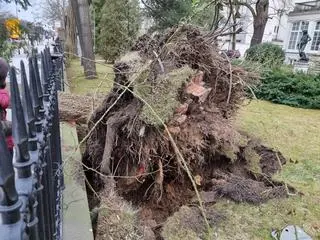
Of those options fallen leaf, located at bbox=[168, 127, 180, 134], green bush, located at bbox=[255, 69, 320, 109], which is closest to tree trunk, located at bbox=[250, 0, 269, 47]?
green bush, located at bbox=[255, 69, 320, 109]

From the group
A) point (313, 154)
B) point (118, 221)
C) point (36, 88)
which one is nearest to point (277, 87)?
point (313, 154)

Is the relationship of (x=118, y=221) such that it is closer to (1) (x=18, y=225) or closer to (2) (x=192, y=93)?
(2) (x=192, y=93)

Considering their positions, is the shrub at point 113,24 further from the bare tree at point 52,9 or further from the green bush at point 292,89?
the bare tree at point 52,9

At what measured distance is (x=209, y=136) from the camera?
358 centimetres

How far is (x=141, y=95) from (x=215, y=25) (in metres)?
1.82

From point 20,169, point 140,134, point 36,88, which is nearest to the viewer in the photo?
point 20,169

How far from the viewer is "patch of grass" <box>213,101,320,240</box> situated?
2965 millimetres

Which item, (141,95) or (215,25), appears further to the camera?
(215,25)

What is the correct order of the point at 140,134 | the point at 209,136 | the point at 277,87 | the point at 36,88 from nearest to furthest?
the point at 36,88
the point at 140,134
the point at 209,136
the point at 277,87

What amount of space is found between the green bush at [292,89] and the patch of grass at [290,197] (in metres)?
2.74

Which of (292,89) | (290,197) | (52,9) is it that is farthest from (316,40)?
(52,9)

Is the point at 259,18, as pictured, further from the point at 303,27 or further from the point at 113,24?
the point at 303,27

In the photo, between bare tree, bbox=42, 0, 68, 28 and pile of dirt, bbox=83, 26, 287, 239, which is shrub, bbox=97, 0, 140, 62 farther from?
bare tree, bbox=42, 0, 68, 28

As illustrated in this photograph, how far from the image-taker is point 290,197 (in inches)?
139
